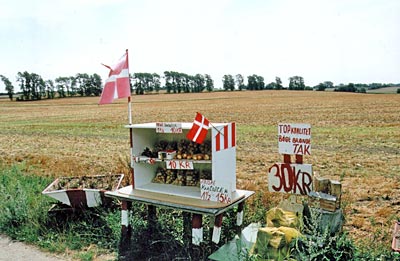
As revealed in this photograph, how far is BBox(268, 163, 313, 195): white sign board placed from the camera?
460 cm

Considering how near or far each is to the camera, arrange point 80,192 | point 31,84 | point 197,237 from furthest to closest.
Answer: point 31,84, point 80,192, point 197,237

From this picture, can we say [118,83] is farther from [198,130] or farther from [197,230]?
[197,230]

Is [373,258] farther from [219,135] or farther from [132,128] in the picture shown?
[132,128]

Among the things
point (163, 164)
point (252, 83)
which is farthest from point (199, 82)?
point (163, 164)

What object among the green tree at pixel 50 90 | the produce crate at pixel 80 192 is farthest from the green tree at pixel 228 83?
the produce crate at pixel 80 192

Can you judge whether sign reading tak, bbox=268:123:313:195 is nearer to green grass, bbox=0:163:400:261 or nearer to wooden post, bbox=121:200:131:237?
green grass, bbox=0:163:400:261

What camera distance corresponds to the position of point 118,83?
4.84 meters

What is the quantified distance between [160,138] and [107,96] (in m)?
1.21

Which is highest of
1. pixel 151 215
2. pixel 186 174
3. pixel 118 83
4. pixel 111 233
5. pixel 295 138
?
pixel 118 83

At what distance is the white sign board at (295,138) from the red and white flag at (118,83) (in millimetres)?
2115

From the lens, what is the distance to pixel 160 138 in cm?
562

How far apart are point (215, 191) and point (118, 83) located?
6.34 ft

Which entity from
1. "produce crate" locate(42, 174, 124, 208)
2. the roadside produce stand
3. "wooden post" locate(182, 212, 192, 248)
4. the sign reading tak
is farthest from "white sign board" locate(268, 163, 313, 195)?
"produce crate" locate(42, 174, 124, 208)

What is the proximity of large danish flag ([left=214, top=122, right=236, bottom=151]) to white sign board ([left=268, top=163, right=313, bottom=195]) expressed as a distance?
2.17ft
